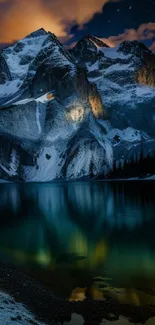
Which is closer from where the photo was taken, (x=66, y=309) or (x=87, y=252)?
(x=66, y=309)

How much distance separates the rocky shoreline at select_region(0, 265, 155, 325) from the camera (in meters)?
12.2

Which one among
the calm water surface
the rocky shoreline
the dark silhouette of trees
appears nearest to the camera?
the rocky shoreline

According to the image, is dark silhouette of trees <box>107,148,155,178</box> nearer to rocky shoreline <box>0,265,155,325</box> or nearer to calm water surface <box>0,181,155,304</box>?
calm water surface <box>0,181,155,304</box>

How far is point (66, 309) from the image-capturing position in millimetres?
13156

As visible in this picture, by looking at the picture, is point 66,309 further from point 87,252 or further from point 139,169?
point 139,169

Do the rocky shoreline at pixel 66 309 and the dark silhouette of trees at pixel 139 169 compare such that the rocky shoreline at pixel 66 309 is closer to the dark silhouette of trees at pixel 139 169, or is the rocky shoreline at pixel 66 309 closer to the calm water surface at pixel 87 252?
the calm water surface at pixel 87 252

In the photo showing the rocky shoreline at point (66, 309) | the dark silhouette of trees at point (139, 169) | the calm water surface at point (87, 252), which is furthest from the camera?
the dark silhouette of trees at point (139, 169)

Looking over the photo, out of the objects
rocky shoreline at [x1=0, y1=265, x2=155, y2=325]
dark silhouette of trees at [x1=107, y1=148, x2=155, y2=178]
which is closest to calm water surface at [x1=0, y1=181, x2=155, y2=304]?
rocky shoreline at [x1=0, y1=265, x2=155, y2=325]

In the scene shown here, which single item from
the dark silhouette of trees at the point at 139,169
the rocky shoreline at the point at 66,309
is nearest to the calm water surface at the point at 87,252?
the rocky shoreline at the point at 66,309

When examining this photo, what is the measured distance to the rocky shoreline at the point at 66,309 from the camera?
12.2 meters

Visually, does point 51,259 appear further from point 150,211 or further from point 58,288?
point 150,211

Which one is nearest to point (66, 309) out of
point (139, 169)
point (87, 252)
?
point (87, 252)

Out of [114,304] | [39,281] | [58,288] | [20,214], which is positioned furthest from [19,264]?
[20,214]

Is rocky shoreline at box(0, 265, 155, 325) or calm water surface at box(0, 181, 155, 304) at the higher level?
rocky shoreline at box(0, 265, 155, 325)
